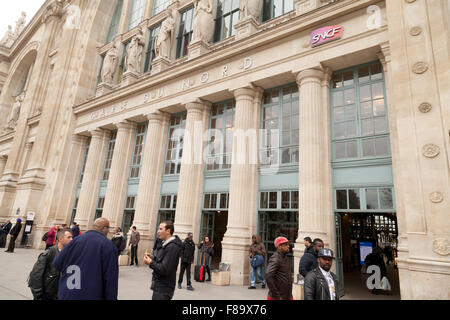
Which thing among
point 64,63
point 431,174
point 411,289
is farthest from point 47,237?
point 64,63

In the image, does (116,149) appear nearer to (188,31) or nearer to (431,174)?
(188,31)

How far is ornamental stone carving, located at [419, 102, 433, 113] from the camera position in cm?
707

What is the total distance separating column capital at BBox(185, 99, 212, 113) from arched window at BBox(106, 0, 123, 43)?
14.7 m

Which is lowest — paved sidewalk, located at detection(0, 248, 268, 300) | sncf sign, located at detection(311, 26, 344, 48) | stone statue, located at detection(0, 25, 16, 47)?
paved sidewalk, located at detection(0, 248, 268, 300)

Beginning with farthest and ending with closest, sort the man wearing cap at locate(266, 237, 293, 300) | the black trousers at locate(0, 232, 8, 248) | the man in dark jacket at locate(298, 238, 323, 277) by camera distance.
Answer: the black trousers at locate(0, 232, 8, 248) < the man in dark jacket at locate(298, 238, 323, 277) < the man wearing cap at locate(266, 237, 293, 300)

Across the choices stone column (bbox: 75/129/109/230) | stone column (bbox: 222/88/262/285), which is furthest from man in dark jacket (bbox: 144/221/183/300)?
stone column (bbox: 75/129/109/230)

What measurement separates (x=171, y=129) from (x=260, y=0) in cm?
799

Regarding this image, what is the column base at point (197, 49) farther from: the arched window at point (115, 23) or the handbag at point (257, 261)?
the arched window at point (115, 23)

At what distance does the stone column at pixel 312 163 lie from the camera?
898 centimetres

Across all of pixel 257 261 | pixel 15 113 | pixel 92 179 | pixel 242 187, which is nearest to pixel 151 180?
pixel 242 187

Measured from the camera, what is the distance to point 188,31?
16.9 metres

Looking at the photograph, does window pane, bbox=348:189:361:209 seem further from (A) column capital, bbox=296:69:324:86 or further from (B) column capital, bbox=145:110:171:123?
(B) column capital, bbox=145:110:171:123

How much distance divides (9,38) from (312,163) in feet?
165

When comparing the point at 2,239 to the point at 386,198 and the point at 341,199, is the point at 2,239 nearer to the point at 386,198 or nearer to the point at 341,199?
the point at 341,199
